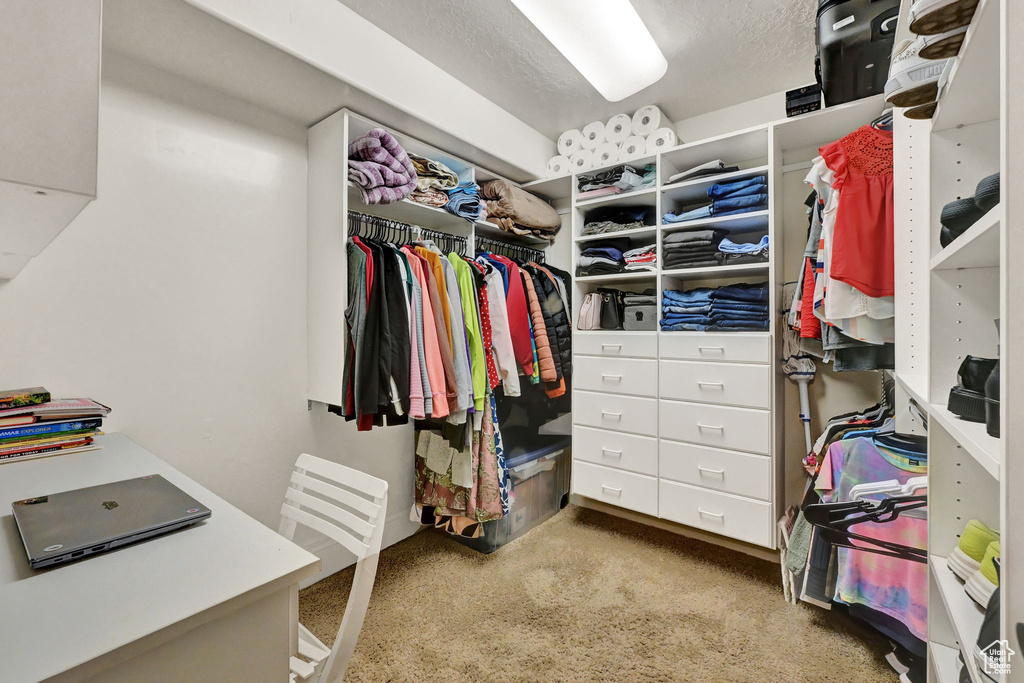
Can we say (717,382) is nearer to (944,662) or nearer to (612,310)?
(612,310)

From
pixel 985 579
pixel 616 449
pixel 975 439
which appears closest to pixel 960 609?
pixel 985 579

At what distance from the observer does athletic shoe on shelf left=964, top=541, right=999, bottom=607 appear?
2.52 ft

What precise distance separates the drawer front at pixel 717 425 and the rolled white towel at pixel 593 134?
60.1 inches

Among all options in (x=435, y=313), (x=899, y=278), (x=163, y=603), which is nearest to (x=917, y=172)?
(x=899, y=278)

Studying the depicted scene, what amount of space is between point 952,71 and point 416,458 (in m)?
2.46

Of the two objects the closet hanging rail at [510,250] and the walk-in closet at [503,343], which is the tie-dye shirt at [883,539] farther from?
the closet hanging rail at [510,250]

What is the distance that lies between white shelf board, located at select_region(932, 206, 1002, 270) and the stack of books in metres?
2.01

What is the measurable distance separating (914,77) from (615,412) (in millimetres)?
1824

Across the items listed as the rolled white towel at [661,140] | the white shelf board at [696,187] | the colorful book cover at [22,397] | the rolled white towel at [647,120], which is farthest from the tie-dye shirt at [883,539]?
the colorful book cover at [22,397]

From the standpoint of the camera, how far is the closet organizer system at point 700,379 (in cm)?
203

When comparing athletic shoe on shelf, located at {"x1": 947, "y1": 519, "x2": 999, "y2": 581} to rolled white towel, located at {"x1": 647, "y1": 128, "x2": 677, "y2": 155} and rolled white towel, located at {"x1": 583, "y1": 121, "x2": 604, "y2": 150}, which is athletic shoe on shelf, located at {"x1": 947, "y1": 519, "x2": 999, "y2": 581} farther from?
rolled white towel, located at {"x1": 583, "y1": 121, "x2": 604, "y2": 150}

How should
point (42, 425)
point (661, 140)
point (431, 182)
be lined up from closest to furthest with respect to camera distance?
1. point (42, 425)
2. point (431, 182)
3. point (661, 140)

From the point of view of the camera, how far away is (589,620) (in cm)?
178

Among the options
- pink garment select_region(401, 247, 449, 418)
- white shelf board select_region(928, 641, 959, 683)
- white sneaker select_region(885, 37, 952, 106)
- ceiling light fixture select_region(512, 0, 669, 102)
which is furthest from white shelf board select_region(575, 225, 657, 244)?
white shelf board select_region(928, 641, 959, 683)
